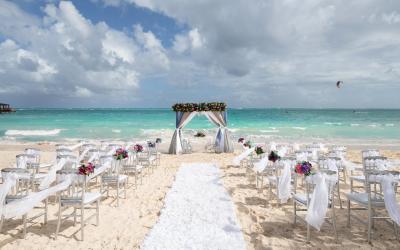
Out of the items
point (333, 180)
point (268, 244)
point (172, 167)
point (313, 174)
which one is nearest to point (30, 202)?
point (268, 244)

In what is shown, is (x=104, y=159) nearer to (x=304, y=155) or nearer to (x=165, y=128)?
(x=304, y=155)

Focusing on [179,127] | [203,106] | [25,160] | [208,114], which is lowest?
[25,160]

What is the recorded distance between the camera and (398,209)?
12.9 feet

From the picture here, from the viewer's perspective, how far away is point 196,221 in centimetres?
464

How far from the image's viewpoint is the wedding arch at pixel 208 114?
44.1ft

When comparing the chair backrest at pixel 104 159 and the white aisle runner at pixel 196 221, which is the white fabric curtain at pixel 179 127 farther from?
the chair backrest at pixel 104 159

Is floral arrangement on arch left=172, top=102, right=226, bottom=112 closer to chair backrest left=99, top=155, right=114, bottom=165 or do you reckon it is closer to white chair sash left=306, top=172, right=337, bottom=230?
chair backrest left=99, top=155, right=114, bottom=165

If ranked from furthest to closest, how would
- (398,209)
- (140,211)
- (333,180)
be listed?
1. (140,211)
2. (333,180)
3. (398,209)

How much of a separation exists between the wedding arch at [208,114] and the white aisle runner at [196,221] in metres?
6.29

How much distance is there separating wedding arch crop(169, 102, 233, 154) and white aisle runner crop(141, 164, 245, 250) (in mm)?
6288

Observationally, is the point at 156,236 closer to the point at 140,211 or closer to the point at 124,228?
the point at 124,228

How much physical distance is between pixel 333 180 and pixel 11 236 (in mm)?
4756

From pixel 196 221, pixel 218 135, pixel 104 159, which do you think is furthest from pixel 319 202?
pixel 218 135

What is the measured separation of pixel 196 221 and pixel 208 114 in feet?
30.4
